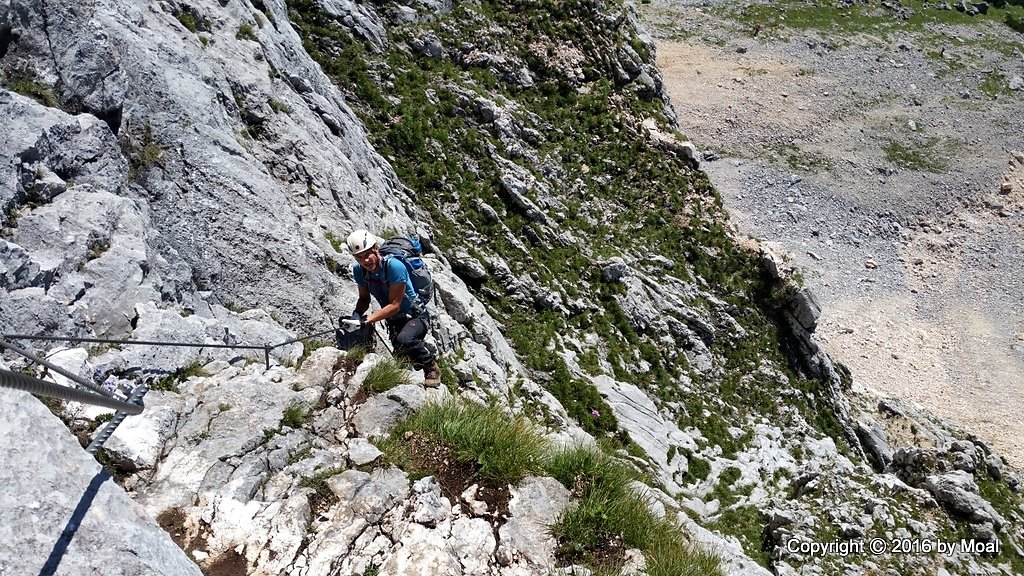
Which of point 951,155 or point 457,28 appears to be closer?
point 457,28

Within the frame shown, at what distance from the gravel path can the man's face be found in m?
25.3

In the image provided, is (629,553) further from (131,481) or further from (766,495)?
(766,495)

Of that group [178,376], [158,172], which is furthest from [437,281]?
[178,376]

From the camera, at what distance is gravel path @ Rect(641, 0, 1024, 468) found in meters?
28.8

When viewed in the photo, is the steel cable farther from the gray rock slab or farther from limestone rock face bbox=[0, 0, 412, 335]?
limestone rock face bbox=[0, 0, 412, 335]

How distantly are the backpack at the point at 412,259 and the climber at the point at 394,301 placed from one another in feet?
0.33

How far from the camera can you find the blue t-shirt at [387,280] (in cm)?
876

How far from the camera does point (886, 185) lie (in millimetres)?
36844

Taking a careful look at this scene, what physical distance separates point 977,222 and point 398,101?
113ft

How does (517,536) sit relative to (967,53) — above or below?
below

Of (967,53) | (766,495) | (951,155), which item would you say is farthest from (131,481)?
(967,53)

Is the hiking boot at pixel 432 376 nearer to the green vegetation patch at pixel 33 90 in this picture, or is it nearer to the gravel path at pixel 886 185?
the green vegetation patch at pixel 33 90

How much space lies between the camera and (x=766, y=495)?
58.2 feet

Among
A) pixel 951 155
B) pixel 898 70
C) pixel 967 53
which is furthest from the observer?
pixel 967 53
